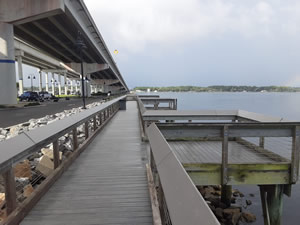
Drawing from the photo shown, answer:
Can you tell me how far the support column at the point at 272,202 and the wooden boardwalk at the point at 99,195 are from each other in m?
3.59

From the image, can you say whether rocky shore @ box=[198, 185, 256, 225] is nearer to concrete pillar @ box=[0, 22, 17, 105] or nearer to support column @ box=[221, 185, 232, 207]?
support column @ box=[221, 185, 232, 207]

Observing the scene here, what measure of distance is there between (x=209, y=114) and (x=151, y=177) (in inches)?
189

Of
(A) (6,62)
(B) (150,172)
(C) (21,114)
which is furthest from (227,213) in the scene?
(A) (6,62)

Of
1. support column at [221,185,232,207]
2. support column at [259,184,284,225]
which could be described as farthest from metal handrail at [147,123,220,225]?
support column at [221,185,232,207]

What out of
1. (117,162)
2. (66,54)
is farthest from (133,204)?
(66,54)

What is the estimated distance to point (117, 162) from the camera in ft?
19.6

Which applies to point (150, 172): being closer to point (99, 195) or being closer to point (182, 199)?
point (99, 195)

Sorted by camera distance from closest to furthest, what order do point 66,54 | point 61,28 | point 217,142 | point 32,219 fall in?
point 32,219 < point 217,142 < point 61,28 < point 66,54

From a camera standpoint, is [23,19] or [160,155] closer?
[160,155]

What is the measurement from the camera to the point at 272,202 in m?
6.41

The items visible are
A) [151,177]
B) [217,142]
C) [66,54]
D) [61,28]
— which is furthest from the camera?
[66,54]

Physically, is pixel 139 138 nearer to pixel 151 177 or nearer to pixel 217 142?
pixel 217 142

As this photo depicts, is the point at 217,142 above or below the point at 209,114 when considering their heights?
below

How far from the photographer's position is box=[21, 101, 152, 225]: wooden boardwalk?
333 cm
